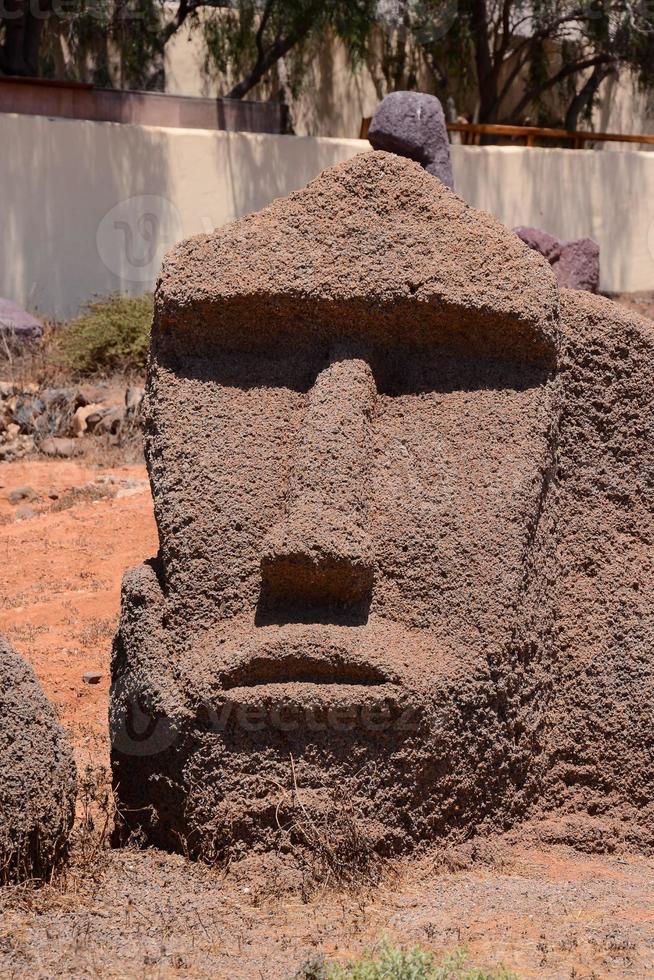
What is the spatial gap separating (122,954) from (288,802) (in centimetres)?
57

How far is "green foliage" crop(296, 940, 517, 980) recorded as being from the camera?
2.54 metres

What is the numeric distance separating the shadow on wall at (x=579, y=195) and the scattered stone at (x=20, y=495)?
759cm

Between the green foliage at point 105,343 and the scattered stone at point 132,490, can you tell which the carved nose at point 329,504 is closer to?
the scattered stone at point 132,490

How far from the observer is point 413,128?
8.64 meters

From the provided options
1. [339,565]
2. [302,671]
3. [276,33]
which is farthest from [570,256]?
[302,671]

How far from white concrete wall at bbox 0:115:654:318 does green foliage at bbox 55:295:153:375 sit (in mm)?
1279

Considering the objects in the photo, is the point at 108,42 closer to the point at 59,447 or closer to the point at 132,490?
the point at 59,447

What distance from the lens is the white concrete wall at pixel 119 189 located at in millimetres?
11789

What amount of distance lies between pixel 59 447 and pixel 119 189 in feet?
13.6

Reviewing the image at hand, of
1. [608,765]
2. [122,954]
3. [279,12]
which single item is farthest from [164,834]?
[279,12]

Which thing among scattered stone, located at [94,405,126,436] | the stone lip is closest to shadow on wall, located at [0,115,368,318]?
scattered stone, located at [94,405,126,436]

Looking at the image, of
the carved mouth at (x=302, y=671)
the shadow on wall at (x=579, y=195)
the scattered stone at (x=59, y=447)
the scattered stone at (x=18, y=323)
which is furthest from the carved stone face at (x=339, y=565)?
the shadow on wall at (x=579, y=195)

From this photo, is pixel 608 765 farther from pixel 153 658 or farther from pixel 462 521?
pixel 153 658

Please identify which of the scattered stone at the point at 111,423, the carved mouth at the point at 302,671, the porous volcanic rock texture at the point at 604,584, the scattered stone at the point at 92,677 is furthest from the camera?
the scattered stone at the point at 111,423
